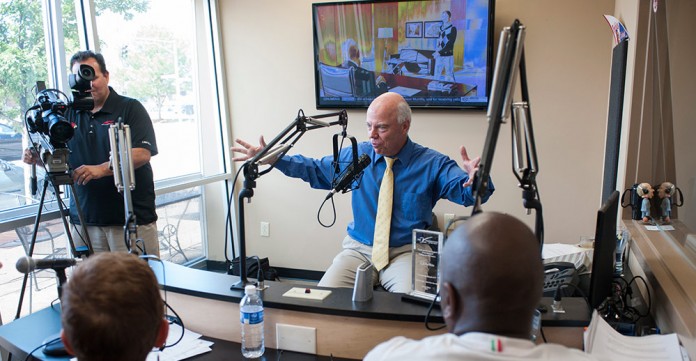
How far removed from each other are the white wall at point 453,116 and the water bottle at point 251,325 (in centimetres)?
213

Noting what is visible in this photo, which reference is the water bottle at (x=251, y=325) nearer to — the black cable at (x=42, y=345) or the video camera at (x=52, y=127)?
the black cable at (x=42, y=345)

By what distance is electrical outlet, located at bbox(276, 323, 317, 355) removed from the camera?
4.80ft

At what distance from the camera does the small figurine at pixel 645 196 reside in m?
2.28

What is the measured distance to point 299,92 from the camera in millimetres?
3855

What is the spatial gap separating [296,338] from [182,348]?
351 millimetres

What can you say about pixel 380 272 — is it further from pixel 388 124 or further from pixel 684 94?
pixel 684 94

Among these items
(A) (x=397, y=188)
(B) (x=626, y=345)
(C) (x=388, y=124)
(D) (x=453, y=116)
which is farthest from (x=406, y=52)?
(B) (x=626, y=345)

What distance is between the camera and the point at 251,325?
1452 millimetres

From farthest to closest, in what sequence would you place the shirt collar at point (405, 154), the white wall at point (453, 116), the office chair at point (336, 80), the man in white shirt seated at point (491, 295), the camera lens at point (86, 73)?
the office chair at point (336, 80)
the white wall at point (453, 116)
the shirt collar at point (405, 154)
the camera lens at point (86, 73)
the man in white shirt seated at point (491, 295)

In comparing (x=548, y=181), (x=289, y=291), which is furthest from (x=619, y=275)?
(x=548, y=181)

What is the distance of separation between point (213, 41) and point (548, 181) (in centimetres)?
283

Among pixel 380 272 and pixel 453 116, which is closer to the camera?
pixel 380 272

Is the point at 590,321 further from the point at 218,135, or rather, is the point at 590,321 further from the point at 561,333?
the point at 218,135

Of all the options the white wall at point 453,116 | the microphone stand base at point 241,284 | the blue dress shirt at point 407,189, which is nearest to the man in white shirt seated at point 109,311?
the microphone stand base at point 241,284
